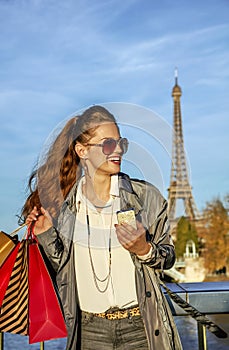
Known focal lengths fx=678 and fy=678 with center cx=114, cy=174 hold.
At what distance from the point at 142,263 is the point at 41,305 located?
1.38 feet

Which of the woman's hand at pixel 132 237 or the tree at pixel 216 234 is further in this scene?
the tree at pixel 216 234

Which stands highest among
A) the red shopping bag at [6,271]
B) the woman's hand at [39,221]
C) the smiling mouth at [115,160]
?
the smiling mouth at [115,160]

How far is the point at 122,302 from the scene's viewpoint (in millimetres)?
2564

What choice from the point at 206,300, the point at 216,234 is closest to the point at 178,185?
the point at 206,300

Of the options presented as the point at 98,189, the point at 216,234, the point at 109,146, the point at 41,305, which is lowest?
the point at 41,305

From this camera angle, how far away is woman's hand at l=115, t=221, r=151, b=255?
237cm

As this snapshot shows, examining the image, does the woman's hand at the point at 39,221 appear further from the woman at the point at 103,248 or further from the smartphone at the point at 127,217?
the smartphone at the point at 127,217

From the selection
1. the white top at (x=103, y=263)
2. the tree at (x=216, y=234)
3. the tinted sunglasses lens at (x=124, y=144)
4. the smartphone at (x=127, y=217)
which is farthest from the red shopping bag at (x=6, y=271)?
the tree at (x=216, y=234)

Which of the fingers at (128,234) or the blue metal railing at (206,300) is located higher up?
the fingers at (128,234)

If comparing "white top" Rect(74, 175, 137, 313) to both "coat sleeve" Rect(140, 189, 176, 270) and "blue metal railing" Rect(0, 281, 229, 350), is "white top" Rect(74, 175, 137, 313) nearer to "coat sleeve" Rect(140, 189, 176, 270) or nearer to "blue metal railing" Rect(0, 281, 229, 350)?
"coat sleeve" Rect(140, 189, 176, 270)

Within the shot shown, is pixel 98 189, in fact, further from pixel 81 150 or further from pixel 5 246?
pixel 5 246

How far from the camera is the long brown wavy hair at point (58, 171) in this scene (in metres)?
2.74

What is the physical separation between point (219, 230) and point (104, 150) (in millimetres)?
47832

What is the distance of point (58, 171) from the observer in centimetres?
279
